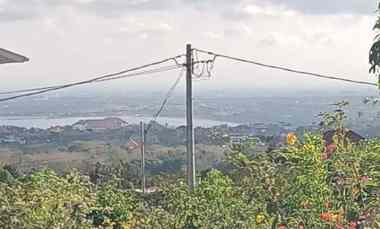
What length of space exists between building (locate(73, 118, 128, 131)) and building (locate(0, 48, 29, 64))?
24349mm

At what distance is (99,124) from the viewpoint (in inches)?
1364

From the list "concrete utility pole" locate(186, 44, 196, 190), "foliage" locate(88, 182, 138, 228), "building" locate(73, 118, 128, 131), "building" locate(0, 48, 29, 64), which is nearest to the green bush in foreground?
"foliage" locate(88, 182, 138, 228)

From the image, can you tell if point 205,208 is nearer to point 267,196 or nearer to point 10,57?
point 267,196

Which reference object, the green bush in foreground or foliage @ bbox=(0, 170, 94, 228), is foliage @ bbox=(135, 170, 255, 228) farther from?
foliage @ bbox=(0, 170, 94, 228)

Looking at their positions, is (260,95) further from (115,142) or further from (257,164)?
(257,164)

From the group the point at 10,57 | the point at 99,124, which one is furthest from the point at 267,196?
the point at 99,124

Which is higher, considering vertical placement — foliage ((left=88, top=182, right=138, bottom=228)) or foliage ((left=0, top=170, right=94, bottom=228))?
foliage ((left=0, top=170, right=94, bottom=228))

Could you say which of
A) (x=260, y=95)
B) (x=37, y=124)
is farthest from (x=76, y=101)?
(x=260, y=95)

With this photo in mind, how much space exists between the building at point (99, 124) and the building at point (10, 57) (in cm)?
2435

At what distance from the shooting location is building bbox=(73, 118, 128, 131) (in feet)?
106

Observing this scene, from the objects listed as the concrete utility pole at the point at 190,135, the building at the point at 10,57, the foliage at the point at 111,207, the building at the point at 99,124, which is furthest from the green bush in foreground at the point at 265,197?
the building at the point at 99,124

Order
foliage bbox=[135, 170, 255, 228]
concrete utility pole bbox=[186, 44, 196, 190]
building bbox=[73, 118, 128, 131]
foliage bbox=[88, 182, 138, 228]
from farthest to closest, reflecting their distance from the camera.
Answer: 1. building bbox=[73, 118, 128, 131]
2. concrete utility pole bbox=[186, 44, 196, 190]
3. foliage bbox=[88, 182, 138, 228]
4. foliage bbox=[135, 170, 255, 228]

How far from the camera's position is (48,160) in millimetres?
25016

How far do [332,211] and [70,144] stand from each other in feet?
79.8
